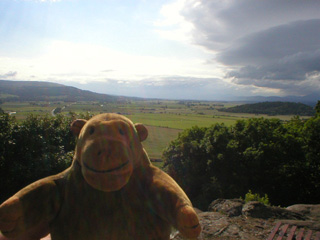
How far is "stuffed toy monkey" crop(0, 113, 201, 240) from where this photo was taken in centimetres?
171

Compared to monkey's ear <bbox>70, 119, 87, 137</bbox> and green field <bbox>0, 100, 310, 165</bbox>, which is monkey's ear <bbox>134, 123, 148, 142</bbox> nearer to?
monkey's ear <bbox>70, 119, 87, 137</bbox>

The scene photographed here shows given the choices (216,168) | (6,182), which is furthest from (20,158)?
(216,168)

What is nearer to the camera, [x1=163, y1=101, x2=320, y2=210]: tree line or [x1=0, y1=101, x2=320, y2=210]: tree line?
[x1=0, y1=101, x2=320, y2=210]: tree line

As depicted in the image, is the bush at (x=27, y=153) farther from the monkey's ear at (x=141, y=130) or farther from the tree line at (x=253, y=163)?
the tree line at (x=253, y=163)

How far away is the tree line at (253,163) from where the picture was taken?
1347 cm

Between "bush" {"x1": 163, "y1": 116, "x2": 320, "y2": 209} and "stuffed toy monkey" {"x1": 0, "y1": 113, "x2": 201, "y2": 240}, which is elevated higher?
"stuffed toy monkey" {"x1": 0, "y1": 113, "x2": 201, "y2": 240}

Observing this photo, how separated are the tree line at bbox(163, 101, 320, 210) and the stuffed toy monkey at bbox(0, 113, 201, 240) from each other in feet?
43.5

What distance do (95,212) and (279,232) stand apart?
5054 millimetres

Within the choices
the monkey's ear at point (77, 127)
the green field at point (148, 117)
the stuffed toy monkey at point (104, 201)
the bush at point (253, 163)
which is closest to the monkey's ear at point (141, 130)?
the stuffed toy monkey at point (104, 201)

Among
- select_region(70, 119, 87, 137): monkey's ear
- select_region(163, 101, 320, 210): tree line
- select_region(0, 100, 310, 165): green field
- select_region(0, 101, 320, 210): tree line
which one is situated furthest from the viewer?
select_region(0, 100, 310, 165): green field

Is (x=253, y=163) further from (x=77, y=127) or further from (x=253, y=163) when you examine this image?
(x=77, y=127)

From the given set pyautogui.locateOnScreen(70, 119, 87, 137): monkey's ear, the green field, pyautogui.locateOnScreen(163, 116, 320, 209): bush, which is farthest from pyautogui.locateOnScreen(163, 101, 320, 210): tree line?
pyautogui.locateOnScreen(70, 119, 87, 137): monkey's ear

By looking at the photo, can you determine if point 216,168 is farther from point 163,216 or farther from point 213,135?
point 163,216

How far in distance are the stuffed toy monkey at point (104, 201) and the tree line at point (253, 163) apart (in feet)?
43.5
